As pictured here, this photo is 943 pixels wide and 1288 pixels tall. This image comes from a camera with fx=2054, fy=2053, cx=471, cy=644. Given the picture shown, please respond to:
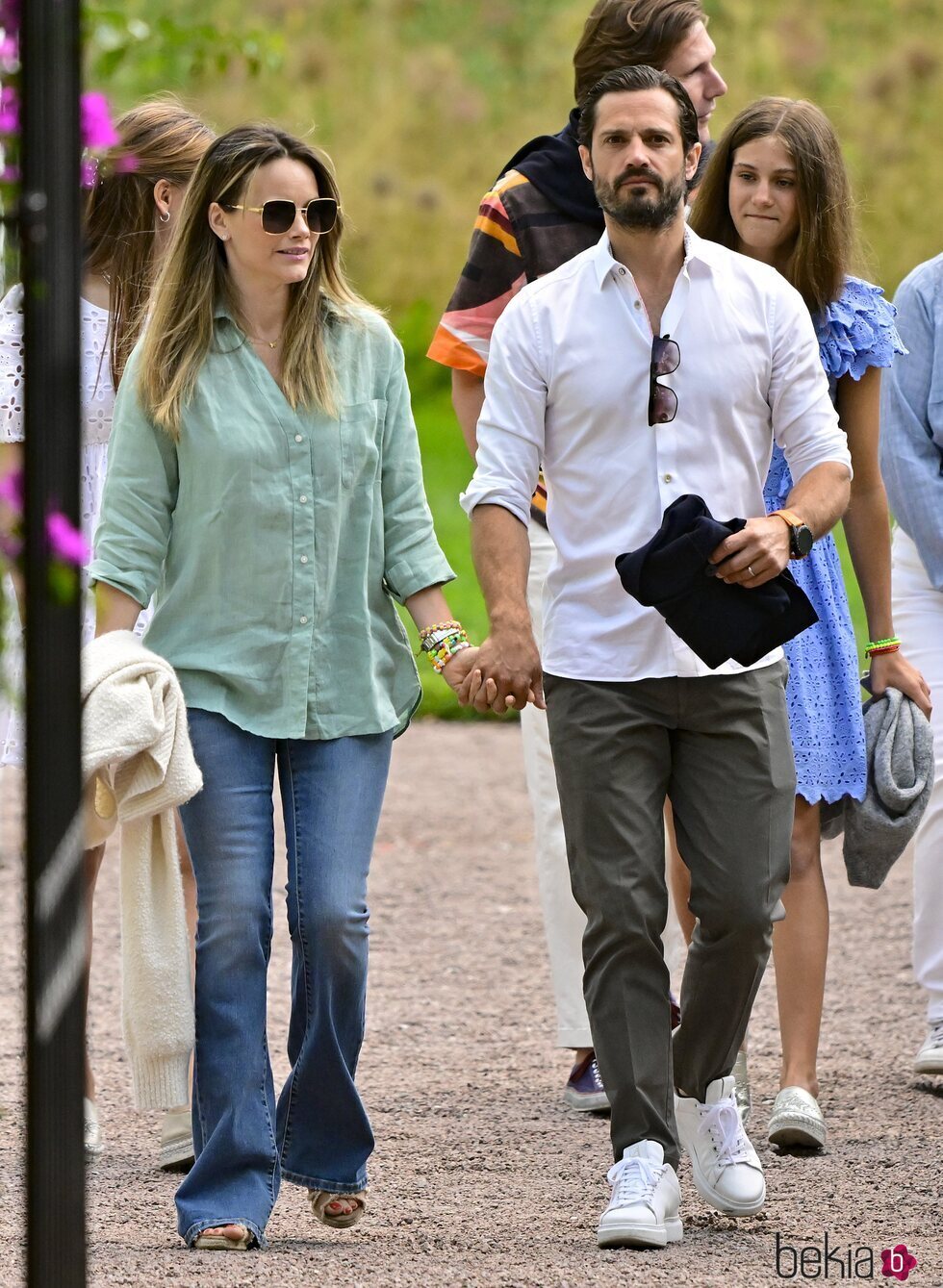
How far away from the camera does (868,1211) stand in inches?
158

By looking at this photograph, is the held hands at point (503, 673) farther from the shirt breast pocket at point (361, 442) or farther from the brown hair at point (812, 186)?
the brown hair at point (812, 186)

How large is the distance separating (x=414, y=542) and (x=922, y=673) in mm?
1753

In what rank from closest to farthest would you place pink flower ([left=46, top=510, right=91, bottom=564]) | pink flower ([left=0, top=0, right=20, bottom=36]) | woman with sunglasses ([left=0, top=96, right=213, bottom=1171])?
pink flower ([left=46, top=510, right=91, bottom=564]) < pink flower ([left=0, top=0, right=20, bottom=36]) < woman with sunglasses ([left=0, top=96, right=213, bottom=1171])

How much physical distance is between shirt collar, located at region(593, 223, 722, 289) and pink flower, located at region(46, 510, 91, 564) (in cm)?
176

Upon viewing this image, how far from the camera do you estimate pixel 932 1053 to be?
16.8ft

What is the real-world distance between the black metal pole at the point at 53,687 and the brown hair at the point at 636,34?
240 centimetres

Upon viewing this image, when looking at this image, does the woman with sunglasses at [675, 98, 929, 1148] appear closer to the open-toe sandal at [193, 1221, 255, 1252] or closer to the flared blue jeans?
the flared blue jeans

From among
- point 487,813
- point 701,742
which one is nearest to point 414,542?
point 701,742

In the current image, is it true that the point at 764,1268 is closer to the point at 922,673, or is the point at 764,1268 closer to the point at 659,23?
the point at 922,673

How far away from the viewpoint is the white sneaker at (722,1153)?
155 inches

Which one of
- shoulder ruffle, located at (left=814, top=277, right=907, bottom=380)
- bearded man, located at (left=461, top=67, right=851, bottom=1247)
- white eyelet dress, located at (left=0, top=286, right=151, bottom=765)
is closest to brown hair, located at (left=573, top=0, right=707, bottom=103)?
shoulder ruffle, located at (left=814, top=277, right=907, bottom=380)

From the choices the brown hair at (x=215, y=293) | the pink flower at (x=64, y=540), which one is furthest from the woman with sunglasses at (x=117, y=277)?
the pink flower at (x=64, y=540)

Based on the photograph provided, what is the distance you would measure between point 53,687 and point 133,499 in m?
1.39

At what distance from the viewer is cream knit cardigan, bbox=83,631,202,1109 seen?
3592 mm
